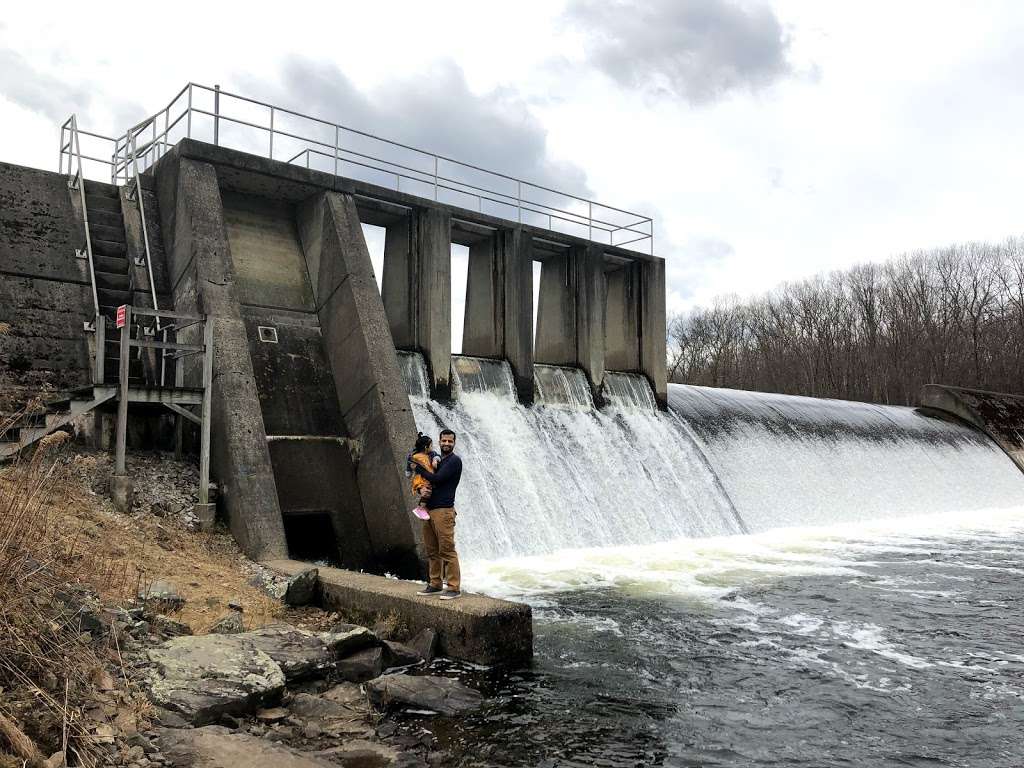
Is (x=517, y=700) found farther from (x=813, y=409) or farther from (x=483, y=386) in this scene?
(x=813, y=409)

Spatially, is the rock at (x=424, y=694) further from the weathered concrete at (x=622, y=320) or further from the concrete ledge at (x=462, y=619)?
the weathered concrete at (x=622, y=320)

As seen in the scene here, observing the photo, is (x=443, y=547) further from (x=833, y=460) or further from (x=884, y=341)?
(x=884, y=341)

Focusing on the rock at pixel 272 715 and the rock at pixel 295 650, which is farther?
the rock at pixel 295 650

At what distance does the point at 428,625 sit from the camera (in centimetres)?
678

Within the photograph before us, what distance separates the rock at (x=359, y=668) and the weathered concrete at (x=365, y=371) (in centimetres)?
402

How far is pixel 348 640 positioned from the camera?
6250mm

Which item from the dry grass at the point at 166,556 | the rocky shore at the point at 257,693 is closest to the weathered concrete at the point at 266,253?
the dry grass at the point at 166,556

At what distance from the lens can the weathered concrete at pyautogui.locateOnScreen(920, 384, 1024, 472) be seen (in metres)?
29.0

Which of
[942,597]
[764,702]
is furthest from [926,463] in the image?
[764,702]

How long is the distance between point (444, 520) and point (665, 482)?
9.60 metres

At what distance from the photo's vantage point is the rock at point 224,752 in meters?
4.19

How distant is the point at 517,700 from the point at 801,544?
33.9 feet

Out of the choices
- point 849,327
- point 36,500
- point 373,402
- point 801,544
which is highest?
point 849,327

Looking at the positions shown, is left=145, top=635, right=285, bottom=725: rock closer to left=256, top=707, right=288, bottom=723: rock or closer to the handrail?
left=256, top=707, right=288, bottom=723: rock
